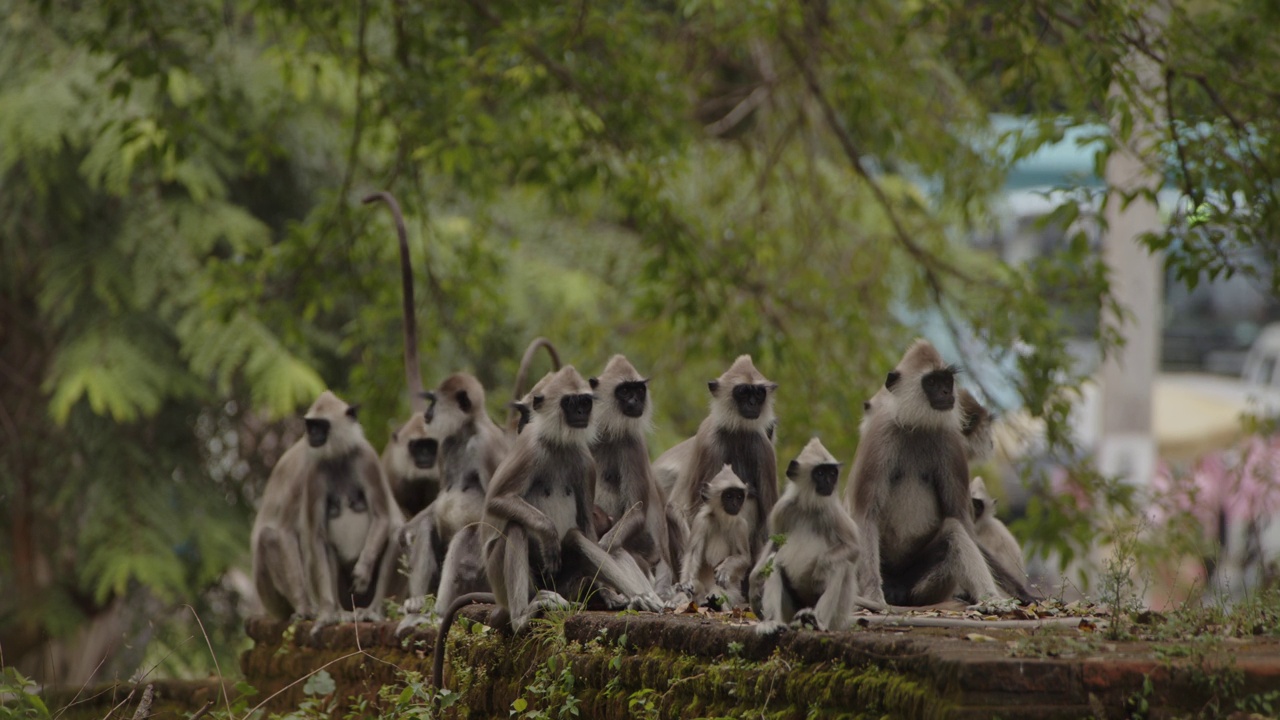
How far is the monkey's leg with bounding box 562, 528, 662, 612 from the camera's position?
18.6 ft

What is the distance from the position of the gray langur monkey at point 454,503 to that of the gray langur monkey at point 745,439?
1.08 metres

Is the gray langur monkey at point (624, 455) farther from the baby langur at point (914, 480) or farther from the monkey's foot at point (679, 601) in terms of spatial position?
the baby langur at point (914, 480)

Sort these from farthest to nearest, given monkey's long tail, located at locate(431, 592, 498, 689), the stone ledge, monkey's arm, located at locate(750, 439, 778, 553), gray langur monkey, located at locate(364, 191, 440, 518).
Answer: gray langur monkey, located at locate(364, 191, 440, 518) → monkey's arm, located at locate(750, 439, 778, 553) → monkey's long tail, located at locate(431, 592, 498, 689) → the stone ledge

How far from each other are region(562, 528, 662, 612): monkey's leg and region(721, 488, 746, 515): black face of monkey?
0.42 meters

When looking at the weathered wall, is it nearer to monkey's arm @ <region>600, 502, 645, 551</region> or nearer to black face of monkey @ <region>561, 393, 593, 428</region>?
monkey's arm @ <region>600, 502, 645, 551</region>

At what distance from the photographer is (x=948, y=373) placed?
19.4ft

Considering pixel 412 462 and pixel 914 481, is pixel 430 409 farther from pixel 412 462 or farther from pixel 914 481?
pixel 914 481

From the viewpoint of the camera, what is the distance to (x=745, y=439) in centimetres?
628

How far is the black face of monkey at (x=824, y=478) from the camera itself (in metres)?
4.55

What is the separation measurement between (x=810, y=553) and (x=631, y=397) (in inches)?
72.2

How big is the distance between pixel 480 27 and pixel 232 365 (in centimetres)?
313

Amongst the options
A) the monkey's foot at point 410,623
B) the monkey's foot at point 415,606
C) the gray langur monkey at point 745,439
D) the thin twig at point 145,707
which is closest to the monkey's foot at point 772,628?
the gray langur monkey at point 745,439

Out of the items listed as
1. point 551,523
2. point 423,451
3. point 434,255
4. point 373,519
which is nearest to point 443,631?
point 551,523

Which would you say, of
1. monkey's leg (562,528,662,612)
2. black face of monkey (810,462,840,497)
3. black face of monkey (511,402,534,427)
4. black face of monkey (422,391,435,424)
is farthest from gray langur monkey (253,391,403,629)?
black face of monkey (810,462,840,497)
